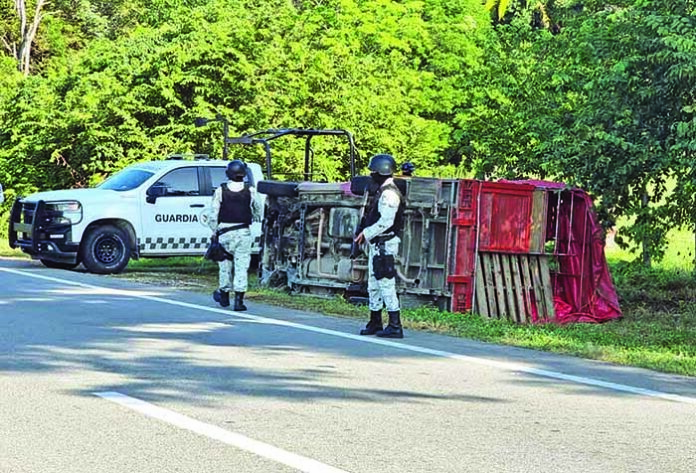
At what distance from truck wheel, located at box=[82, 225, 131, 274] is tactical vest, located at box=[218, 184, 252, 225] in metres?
6.30

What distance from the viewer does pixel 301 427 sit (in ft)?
24.9

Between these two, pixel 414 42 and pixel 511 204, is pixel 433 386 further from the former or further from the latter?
pixel 414 42

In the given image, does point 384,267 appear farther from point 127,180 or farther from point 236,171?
point 127,180

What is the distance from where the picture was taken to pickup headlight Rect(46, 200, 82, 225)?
2069 centimetres

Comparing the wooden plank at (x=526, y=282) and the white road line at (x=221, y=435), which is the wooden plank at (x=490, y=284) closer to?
the wooden plank at (x=526, y=282)

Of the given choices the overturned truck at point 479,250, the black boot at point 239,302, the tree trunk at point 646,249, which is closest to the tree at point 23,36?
the tree trunk at point 646,249

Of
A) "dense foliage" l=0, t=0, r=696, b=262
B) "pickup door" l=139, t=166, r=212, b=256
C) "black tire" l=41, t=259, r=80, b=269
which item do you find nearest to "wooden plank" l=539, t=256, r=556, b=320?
"dense foliage" l=0, t=0, r=696, b=262

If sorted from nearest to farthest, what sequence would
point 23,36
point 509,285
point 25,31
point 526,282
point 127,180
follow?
point 509,285, point 526,282, point 127,180, point 23,36, point 25,31

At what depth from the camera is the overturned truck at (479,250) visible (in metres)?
15.5

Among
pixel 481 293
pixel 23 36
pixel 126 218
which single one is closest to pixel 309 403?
pixel 481 293

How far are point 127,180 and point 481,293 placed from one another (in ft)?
27.6

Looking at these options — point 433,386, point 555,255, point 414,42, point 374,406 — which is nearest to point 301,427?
point 374,406

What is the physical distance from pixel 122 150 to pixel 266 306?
48.9 ft

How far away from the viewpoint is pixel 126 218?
Result: 827 inches
